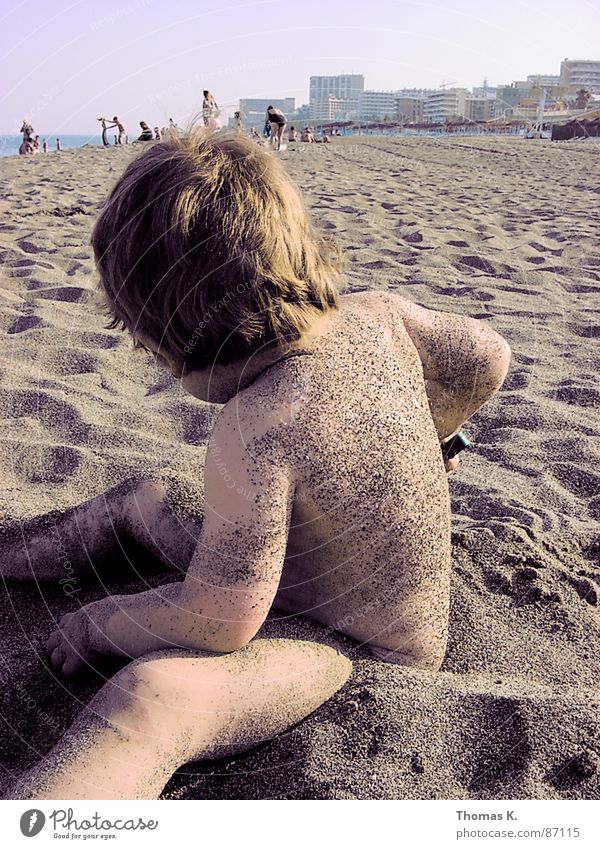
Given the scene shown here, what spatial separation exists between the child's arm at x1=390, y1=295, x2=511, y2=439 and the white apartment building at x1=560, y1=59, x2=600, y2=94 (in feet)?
39.8

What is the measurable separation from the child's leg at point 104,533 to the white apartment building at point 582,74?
1253cm

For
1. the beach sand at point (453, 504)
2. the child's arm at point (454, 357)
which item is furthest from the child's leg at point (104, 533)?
the child's arm at point (454, 357)

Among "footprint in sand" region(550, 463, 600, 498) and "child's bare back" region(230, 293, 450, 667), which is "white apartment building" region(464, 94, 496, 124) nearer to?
"footprint in sand" region(550, 463, 600, 498)

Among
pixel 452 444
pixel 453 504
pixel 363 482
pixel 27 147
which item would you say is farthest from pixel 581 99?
pixel 363 482

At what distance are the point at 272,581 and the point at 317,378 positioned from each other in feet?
1.16

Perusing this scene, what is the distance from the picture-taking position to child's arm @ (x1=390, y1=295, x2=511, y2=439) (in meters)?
1.61

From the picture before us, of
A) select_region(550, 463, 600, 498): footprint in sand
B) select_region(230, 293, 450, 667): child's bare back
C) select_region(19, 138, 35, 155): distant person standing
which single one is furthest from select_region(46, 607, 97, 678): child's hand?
select_region(19, 138, 35, 155): distant person standing

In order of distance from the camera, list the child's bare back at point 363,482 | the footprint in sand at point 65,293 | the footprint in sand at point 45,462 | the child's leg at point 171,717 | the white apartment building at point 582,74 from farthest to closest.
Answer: the white apartment building at point 582,74 < the footprint in sand at point 65,293 < the footprint in sand at point 45,462 < the child's bare back at point 363,482 < the child's leg at point 171,717

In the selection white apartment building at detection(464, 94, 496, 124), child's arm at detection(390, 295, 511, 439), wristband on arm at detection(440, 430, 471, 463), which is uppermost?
white apartment building at detection(464, 94, 496, 124)

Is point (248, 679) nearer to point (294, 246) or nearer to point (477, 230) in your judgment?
point (294, 246)

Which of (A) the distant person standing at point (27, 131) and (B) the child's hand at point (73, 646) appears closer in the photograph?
(B) the child's hand at point (73, 646)

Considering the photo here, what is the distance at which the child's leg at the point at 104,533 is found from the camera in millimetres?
1735

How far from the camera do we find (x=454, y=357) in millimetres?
1673

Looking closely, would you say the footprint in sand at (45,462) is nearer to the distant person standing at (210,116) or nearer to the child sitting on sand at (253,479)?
the child sitting on sand at (253,479)
